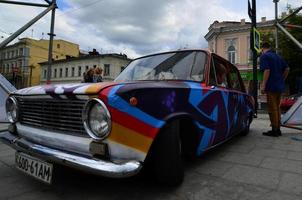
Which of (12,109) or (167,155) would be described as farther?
(12,109)

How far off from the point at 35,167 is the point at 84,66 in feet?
167

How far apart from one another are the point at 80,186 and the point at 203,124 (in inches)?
54.0

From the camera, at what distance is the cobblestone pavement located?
8.40 ft

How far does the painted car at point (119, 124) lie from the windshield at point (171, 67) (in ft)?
0.04

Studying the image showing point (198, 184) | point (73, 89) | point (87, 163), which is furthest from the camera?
point (198, 184)

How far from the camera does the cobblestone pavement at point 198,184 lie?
256cm

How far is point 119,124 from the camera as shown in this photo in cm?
218

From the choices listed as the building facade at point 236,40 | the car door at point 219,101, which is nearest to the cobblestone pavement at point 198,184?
the car door at point 219,101

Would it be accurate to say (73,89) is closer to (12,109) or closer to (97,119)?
(97,119)

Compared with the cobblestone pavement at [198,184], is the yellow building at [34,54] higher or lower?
higher

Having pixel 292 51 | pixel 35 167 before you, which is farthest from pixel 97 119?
pixel 292 51

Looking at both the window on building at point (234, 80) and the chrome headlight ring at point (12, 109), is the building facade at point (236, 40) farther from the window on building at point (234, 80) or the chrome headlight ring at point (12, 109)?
the chrome headlight ring at point (12, 109)

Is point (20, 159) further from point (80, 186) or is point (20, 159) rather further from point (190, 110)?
point (190, 110)

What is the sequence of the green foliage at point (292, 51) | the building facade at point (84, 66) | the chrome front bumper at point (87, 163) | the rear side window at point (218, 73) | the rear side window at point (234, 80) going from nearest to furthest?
the chrome front bumper at point (87, 163)
the rear side window at point (218, 73)
the rear side window at point (234, 80)
the green foliage at point (292, 51)
the building facade at point (84, 66)
